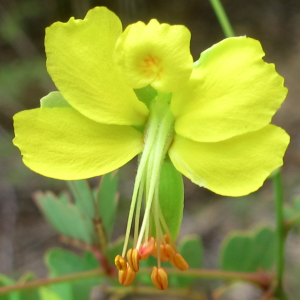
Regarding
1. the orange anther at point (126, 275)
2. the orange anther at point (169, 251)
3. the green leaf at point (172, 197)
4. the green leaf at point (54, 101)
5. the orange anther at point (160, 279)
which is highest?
the green leaf at point (54, 101)

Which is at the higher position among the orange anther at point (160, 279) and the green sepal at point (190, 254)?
the orange anther at point (160, 279)

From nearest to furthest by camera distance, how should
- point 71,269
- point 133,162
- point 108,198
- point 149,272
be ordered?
point 108,198 < point 149,272 < point 71,269 < point 133,162

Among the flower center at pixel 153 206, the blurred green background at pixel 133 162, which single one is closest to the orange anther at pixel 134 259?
the flower center at pixel 153 206

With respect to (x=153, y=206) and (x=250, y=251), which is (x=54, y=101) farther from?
(x=250, y=251)

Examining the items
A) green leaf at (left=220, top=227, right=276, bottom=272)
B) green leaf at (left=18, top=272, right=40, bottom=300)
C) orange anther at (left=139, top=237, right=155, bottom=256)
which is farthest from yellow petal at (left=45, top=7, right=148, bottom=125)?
green leaf at (left=220, top=227, right=276, bottom=272)

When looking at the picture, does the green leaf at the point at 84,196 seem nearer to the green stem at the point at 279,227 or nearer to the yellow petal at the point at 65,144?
the yellow petal at the point at 65,144

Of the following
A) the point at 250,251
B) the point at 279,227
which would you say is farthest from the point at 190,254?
the point at 279,227

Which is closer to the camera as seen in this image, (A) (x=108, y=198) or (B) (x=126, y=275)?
(B) (x=126, y=275)

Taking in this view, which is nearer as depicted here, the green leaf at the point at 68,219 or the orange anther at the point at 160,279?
the orange anther at the point at 160,279
